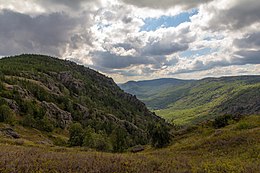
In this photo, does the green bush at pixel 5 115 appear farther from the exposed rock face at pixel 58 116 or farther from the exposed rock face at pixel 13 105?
the exposed rock face at pixel 58 116

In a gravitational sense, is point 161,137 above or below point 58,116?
above

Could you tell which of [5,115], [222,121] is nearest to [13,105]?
[5,115]

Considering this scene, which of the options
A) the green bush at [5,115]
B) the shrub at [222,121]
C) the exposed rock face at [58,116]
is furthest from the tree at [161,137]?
the exposed rock face at [58,116]

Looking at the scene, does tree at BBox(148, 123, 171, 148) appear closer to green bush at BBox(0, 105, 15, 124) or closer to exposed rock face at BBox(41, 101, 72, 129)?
green bush at BBox(0, 105, 15, 124)

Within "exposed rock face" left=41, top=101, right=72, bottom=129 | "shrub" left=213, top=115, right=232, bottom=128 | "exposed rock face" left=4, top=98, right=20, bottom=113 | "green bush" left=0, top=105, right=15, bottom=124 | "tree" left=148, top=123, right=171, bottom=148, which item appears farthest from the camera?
"exposed rock face" left=41, top=101, right=72, bottom=129

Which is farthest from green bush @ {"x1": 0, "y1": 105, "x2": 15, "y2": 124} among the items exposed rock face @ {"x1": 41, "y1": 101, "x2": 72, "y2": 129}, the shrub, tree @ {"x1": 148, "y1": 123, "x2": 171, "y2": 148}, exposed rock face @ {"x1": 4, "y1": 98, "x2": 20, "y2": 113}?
the shrub

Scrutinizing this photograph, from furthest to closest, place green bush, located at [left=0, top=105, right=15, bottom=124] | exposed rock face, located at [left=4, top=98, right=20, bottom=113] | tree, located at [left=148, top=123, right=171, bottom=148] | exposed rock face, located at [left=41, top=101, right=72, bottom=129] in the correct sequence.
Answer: exposed rock face, located at [left=41, top=101, right=72, bottom=129] → exposed rock face, located at [left=4, top=98, right=20, bottom=113] → green bush, located at [left=0, top=105, right=15, bottom=124] → tree, located at [left=148, top=123, right=171, bottom=148]

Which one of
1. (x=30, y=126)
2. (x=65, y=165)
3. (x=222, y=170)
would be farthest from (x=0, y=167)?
(x=30, y=126)

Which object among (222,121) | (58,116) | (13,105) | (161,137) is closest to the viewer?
(161,137)

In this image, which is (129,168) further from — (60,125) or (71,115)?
(71,115)

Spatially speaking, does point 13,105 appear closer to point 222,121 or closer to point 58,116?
point 58,116

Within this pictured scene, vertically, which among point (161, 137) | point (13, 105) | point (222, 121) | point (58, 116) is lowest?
point (58, 116)

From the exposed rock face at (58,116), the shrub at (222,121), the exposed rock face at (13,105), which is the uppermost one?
the exposed rock face at (13,105)

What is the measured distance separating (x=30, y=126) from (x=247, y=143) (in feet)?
424
